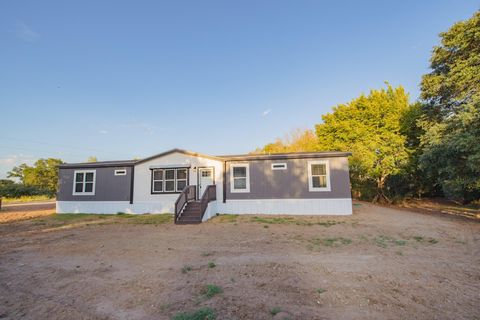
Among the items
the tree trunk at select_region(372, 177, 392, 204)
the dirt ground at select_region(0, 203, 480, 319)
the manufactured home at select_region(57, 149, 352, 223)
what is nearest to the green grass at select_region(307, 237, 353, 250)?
the dirt ground at select_region(0, 203, 480, 319)

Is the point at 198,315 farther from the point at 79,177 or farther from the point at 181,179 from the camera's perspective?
the point at 79,177

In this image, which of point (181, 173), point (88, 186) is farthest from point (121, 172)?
point (181, 173)

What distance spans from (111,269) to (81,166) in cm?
1249

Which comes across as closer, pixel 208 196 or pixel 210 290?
pixel 210 290

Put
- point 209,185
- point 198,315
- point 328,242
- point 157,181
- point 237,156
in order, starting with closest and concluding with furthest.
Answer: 1. point 198,315
2. point 328,242
3. point 209,185
4. point 237,156
5. point 157,181

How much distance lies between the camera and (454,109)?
12516mm

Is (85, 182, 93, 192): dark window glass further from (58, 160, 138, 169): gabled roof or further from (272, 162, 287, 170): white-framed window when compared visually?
(272, 162, 287, 170): white-framed window

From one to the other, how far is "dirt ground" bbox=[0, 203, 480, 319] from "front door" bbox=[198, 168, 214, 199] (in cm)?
520

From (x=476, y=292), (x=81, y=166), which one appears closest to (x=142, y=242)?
(x=476, y=292)

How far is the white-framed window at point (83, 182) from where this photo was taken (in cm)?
1462

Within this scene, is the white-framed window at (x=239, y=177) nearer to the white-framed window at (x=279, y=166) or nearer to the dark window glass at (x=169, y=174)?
the white-framed window at (x=279, y=166)

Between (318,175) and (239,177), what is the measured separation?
437 centimetres

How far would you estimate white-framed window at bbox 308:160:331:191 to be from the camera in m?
Result: 12.3

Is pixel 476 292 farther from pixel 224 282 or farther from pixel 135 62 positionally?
pixel 135 62
